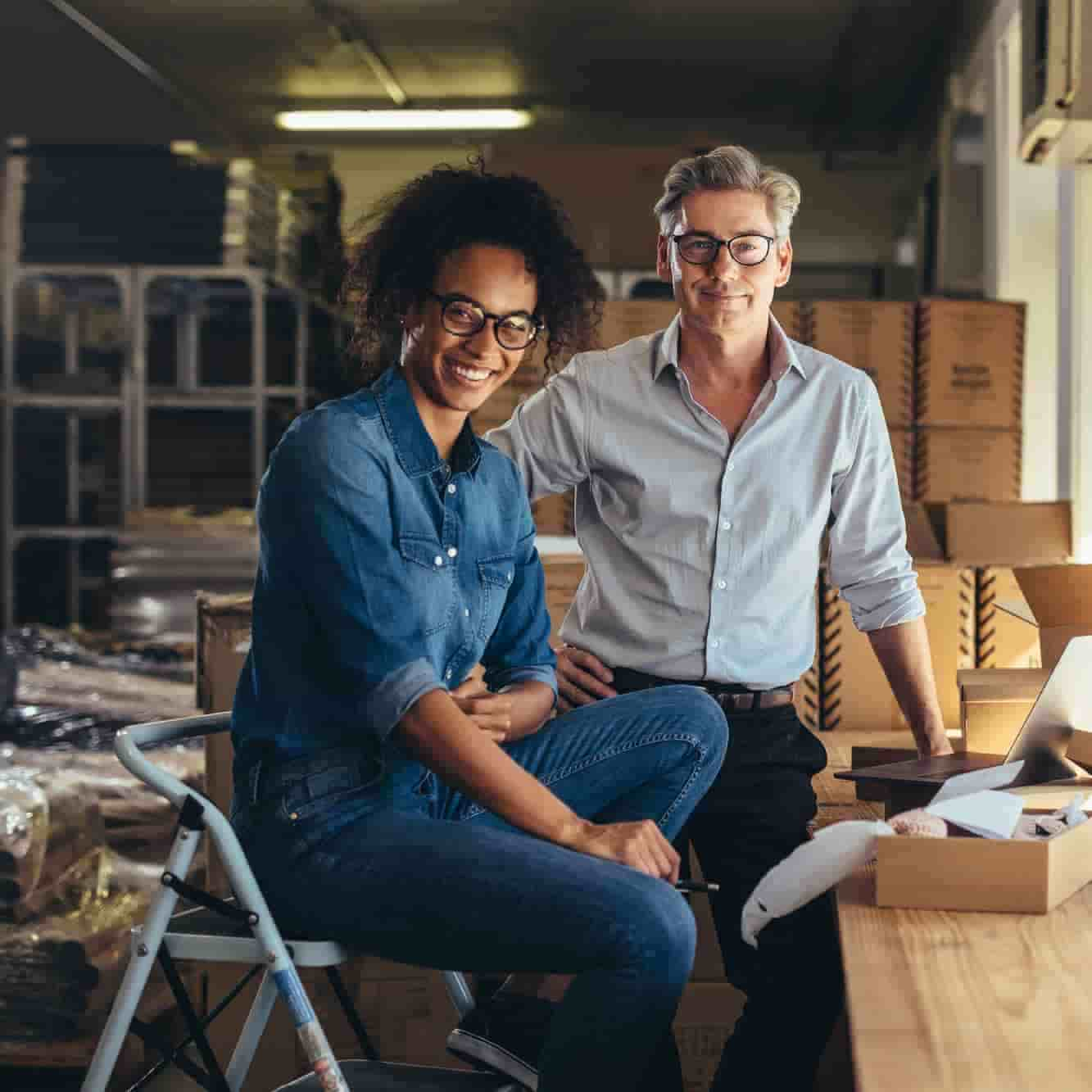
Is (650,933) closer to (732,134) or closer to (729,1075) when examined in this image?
(729,1075)

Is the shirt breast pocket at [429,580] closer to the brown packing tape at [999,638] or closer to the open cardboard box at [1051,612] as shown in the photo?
the open cardboard box at [1051,612]

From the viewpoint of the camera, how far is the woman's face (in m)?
1.87

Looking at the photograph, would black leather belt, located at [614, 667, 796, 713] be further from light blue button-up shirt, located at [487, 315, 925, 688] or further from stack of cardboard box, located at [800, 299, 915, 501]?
stack of cardboard box, located at [800, 299, 915, 501]

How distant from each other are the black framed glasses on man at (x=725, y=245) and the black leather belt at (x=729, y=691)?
66cm

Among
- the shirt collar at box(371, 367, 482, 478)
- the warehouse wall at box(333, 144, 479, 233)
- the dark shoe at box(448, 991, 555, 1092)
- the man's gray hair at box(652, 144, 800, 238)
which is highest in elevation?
the warehouse wall at box(333, 144, 479, 233)

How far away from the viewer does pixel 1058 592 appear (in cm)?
229

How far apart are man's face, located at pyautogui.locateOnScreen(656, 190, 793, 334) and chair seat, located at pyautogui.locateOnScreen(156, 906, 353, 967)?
44.7 inches

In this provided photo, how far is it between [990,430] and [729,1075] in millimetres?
3157

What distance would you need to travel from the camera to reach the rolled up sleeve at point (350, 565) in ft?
5.64

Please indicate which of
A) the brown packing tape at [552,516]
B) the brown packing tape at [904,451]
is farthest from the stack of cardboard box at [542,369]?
the brown packing tape at [904,451]

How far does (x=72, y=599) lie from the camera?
8062mm

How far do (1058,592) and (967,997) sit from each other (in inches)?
45.6

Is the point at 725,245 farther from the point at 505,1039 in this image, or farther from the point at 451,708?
the point at 505,1039

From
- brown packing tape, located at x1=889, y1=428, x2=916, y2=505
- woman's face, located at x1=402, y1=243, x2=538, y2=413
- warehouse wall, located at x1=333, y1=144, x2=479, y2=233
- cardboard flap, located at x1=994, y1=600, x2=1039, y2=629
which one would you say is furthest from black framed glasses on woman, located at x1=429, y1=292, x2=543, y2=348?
warehouse wall, located at x1=333, y1=144, x2=479, y2=233
